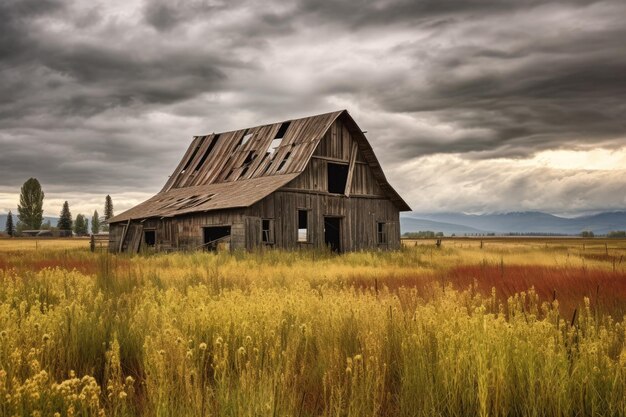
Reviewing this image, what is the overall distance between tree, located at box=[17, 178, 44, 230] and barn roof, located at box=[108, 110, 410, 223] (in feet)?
255

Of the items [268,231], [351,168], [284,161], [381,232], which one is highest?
[284,161]

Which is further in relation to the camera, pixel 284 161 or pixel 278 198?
pixel 284 161

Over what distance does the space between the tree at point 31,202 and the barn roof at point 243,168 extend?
7779 cm

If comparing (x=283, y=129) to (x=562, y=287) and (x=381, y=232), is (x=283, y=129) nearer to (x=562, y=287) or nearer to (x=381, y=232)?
(x=381, y=232)

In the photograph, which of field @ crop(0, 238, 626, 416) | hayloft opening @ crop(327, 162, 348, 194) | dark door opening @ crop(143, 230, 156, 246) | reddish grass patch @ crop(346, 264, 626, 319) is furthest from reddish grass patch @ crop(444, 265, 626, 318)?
dark door opening @ crop(143, 230, 156, 246)

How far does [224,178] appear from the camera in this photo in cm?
3031

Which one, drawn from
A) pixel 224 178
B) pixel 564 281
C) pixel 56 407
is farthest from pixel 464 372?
pixel 224 178

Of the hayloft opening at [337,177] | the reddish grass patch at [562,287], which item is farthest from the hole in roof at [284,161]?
the reddish grass patch at [562,287]

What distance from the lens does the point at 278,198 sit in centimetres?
2502

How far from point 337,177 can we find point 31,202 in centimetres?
8945

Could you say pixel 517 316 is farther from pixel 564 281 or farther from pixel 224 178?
pixel 224 178

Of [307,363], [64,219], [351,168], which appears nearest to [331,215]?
[351,168]

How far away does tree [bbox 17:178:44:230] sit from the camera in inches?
3903

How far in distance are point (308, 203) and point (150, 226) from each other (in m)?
9.01
